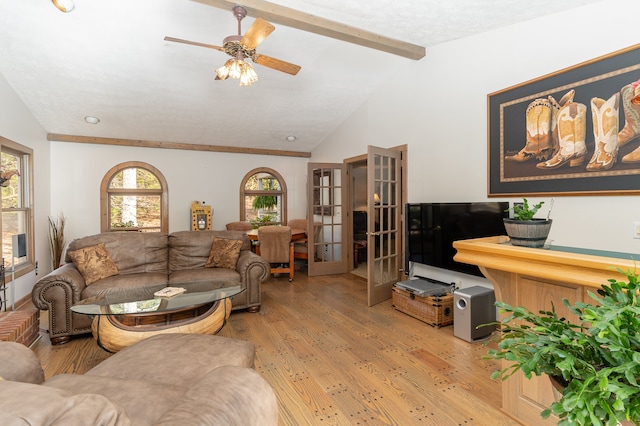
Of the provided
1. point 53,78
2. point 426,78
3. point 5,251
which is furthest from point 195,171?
point 426,78

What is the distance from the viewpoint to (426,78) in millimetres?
3848

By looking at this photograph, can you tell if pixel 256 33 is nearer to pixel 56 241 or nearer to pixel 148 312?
pixel 148 312

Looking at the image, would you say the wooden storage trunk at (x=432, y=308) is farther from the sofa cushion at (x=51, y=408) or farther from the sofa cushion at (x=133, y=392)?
the sofa cushion at (x=51, y=408)

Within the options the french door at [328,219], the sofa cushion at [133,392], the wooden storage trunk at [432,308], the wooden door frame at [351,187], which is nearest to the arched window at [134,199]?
the french door at [328,219]

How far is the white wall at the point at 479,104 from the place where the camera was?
7.52 feet

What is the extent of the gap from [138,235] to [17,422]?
3.78 metres

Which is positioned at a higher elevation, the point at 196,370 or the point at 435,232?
the point at 435,232

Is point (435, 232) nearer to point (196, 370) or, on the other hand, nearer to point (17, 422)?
point (196, 370)

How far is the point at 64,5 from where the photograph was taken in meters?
2.86

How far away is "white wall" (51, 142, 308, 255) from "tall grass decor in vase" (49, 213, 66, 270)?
0.64 ft

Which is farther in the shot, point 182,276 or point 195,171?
point 195,171

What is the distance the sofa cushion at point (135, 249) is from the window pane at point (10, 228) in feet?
3.41

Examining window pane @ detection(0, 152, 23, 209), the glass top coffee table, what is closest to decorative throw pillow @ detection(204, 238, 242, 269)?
the glass top coffee table

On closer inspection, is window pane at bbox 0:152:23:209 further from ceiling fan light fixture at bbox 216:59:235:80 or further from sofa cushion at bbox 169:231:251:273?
ceiling fan light fixture at bbox 216:59:235:80
